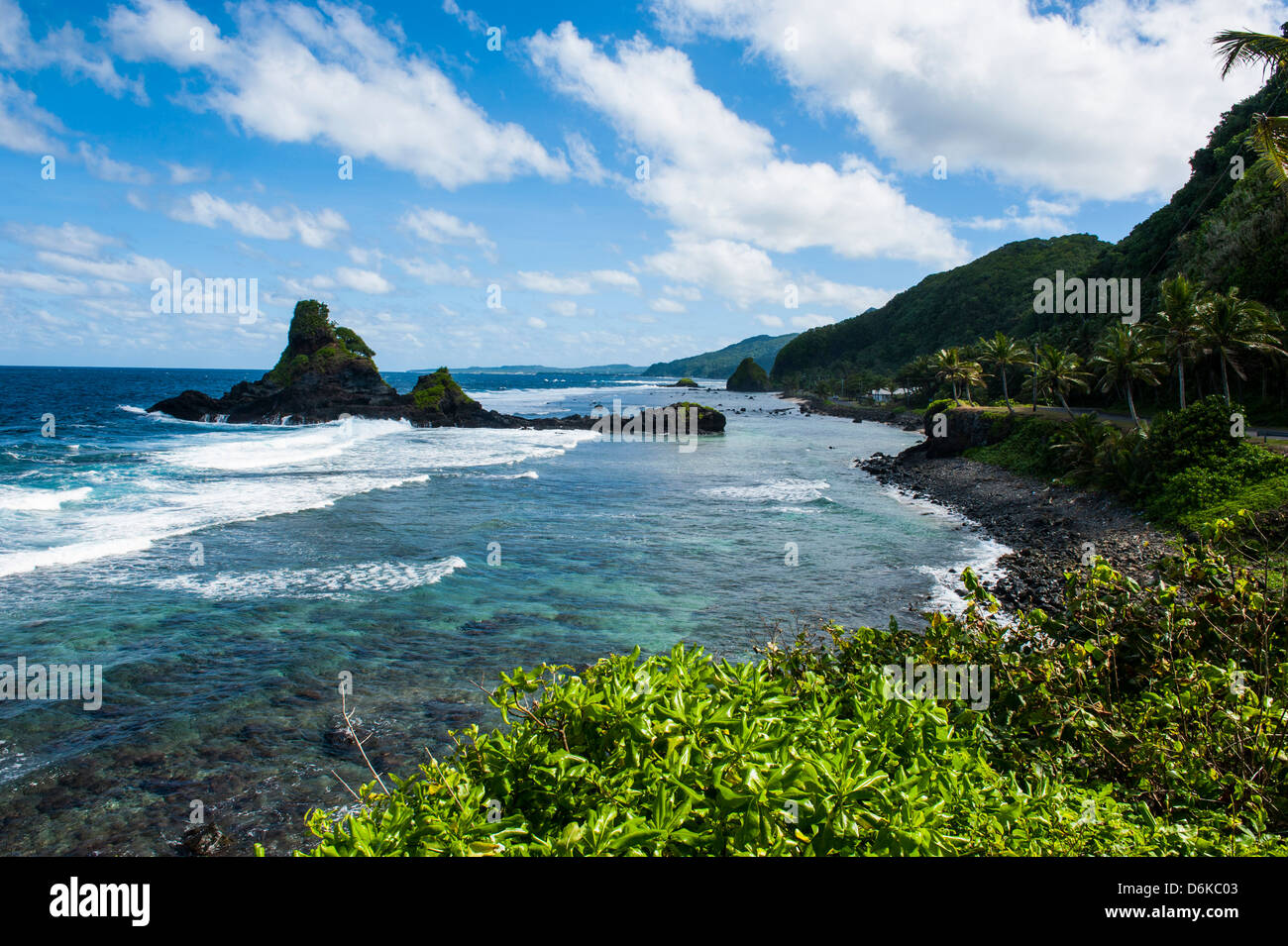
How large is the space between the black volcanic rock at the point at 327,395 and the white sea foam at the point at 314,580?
50145 mm

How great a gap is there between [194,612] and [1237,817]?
18156 millimetres

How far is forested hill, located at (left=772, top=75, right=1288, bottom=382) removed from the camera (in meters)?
40.5

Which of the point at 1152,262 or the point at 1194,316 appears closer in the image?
the point at 1194,316

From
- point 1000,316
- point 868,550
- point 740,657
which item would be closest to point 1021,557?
point 868,550

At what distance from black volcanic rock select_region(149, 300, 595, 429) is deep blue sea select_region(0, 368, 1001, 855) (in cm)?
2695

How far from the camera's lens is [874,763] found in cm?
346

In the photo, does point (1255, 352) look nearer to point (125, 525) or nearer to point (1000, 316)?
point (125, 525)

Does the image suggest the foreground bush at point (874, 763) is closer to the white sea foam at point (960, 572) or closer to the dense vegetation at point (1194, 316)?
the white sea foam at point (960, 572)

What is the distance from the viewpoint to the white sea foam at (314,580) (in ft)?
56.1

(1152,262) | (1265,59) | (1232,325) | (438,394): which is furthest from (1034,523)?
(438,394)

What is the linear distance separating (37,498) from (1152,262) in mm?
82099

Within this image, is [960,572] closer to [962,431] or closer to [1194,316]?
[1194,316]

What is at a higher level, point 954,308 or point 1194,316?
point 954,308
